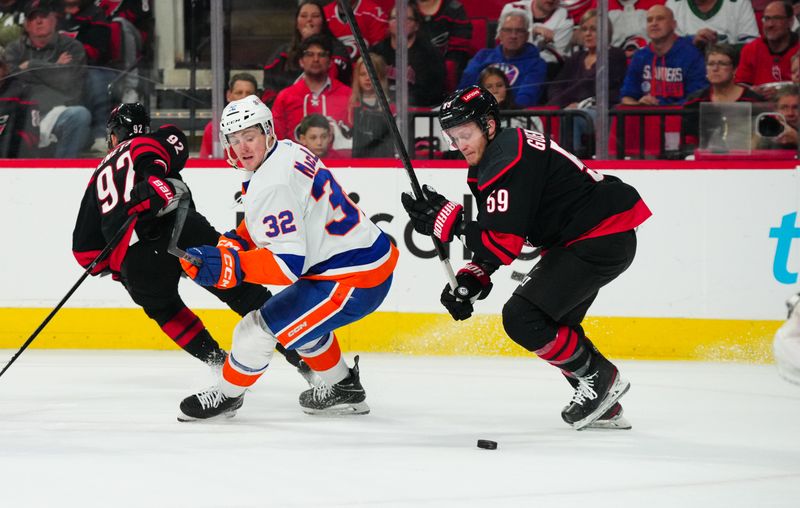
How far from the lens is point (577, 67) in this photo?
5324 mm

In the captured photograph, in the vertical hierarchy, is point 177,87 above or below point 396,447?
above

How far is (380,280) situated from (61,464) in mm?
1125

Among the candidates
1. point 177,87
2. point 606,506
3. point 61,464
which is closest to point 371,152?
point 177,87

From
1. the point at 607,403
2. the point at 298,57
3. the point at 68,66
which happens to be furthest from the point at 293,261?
the point at 68,66

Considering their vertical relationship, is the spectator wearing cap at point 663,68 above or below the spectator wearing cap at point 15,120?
above

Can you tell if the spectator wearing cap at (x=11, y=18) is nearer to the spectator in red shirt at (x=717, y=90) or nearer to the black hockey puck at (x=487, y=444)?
the spectator in red shirt at (x=717, y=90)

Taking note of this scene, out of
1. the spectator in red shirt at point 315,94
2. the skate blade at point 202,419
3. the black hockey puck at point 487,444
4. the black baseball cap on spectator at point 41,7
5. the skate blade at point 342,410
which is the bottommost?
the skate blade at point 342,410

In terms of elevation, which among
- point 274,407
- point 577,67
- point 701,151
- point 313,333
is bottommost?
point 274,407

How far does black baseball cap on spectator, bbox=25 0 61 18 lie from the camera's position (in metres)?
5.52

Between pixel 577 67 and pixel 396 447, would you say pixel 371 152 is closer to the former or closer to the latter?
pixel 577 67

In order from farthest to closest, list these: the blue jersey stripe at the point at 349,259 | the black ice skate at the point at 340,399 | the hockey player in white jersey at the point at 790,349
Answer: the black ice skate at the point at 340,399 < the blue jersey stripe at the point at 349,259 < the hockey player in white jersey at the point at 790,349

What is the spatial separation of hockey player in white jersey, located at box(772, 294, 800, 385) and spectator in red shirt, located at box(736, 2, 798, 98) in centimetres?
336

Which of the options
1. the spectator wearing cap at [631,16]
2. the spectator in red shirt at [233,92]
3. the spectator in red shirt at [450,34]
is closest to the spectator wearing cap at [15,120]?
the spectator in red shirt at [233,92]

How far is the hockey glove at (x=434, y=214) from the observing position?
3.41 meters
